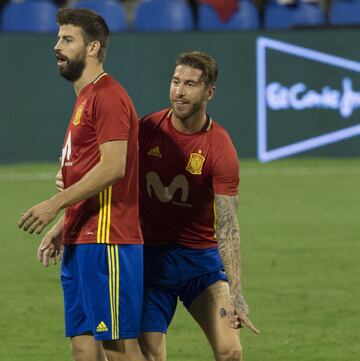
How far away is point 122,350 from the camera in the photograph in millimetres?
6312

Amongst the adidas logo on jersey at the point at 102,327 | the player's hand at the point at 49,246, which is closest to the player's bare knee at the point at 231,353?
the adidas logo on jersey at the point at 102,327

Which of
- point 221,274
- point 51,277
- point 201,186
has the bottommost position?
point 51,277

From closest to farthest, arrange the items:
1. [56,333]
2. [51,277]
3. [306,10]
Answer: [56,333]
[51,277]
[306,10]

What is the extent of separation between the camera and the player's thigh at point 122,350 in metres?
6.30

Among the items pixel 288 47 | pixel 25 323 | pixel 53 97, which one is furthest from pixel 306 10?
pixel 25 323

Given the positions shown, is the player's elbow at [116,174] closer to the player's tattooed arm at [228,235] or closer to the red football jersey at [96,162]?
the red football jersey at [96,162]

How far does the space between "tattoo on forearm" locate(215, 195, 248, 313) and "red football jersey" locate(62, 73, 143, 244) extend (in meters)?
0.60

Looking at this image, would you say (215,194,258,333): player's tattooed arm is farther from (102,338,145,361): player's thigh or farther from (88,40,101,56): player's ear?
(88,40,101,56): player's ear

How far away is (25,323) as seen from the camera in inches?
377

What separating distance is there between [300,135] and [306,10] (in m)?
2.83

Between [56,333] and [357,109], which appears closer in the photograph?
[56,333]

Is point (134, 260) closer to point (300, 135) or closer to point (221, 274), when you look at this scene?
point (221, 274)

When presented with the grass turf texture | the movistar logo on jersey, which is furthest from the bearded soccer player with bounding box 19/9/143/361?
the grass turf texture

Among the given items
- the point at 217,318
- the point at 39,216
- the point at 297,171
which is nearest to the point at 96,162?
the point at 39,216
